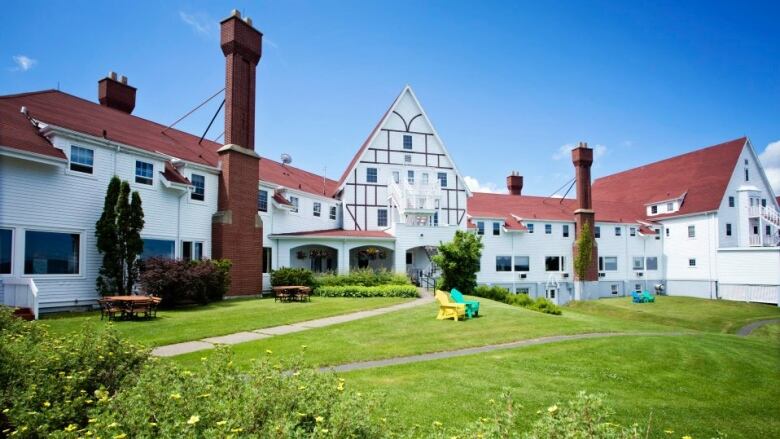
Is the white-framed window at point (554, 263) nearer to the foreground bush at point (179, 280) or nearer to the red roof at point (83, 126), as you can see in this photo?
the red roof at point (83, 126)

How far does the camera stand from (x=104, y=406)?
436 centimetres

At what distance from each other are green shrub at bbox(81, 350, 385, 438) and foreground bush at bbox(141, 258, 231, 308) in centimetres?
1449

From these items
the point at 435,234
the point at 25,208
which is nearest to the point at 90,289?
the point at 25,208

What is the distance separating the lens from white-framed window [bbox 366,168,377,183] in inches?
1369

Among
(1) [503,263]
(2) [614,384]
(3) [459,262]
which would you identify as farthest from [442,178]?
(2) [614,384]

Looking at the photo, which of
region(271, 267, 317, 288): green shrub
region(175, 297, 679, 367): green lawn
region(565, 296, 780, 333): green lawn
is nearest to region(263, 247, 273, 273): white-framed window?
region(271, 267, 317, 288): green shrub

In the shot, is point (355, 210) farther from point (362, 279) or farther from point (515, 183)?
point (515, 183)

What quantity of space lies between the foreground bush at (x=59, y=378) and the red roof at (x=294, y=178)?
22.2 m

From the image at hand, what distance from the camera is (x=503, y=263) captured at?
38.8m

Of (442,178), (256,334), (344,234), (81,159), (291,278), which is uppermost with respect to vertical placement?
(442,178)

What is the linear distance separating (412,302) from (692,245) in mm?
33746

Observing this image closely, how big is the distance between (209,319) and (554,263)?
33377mm

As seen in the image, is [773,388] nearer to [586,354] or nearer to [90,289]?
[586,354]

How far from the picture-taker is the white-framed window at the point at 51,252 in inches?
628
